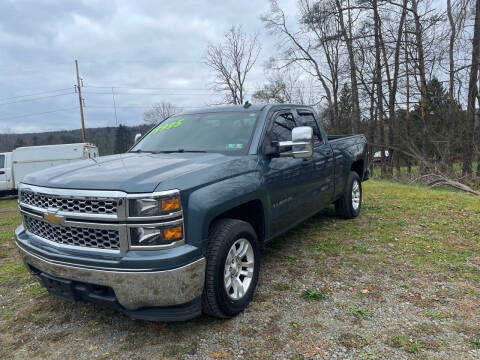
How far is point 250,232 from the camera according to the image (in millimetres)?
3068

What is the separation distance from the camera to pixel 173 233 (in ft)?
7.82

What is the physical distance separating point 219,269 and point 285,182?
4.67 ft

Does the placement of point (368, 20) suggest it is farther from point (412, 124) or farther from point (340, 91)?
point (340, 91)

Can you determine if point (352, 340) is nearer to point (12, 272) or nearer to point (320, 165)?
point (320, 165)

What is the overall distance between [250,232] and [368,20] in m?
17.7

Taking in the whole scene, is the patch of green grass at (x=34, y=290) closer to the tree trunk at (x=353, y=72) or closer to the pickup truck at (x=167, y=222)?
the pickup truck at (x=167, y=222)

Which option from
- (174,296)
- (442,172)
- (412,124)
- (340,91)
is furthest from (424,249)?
(340,91)

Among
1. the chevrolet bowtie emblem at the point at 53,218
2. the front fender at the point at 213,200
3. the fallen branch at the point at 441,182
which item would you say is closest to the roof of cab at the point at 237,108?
the front fender at the point at 213,200

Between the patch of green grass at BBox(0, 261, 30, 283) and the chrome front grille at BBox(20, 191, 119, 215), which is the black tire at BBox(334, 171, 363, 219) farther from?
the patch of green grass at BBox(0, 261, 30, 283)

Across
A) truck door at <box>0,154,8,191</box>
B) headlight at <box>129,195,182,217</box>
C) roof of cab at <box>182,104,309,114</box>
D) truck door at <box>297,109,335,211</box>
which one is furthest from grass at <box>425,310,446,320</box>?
truck door at <box>0,154,8,191</box>

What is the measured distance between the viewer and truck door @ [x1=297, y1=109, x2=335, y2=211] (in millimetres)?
4555

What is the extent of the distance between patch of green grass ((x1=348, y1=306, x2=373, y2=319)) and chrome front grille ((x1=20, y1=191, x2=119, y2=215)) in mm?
2200

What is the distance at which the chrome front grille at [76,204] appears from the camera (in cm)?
238

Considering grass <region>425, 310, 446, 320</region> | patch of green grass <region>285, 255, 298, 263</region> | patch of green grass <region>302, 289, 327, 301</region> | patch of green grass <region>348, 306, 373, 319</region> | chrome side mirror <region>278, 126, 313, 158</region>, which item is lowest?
grass <region>425, 310, 446, 320</region>
